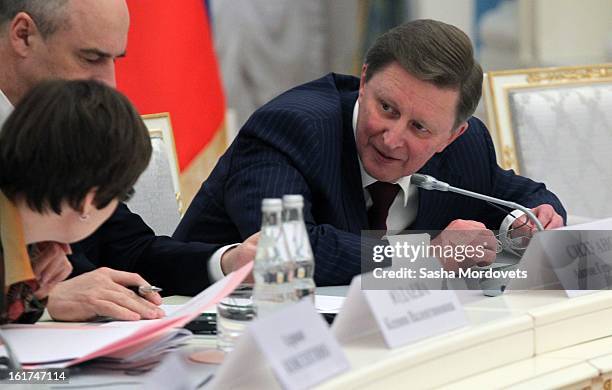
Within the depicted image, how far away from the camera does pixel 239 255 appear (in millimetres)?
2045

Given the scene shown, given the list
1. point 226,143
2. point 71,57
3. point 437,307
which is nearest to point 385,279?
point 437,307

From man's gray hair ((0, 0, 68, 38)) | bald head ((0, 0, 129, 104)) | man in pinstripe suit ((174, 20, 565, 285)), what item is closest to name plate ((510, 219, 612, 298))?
man in pinstripe suit ((174, 20, 565, 285))

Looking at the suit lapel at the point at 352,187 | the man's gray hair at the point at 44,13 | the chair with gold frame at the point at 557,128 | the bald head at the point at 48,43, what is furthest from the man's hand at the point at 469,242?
the chair with gold frame at the point at 557,128

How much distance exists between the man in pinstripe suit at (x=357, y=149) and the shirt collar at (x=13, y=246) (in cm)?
87

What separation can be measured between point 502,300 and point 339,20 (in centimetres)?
338

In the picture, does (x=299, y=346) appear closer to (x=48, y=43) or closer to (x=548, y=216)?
(x=48, y=43)

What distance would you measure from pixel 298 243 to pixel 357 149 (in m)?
1.13

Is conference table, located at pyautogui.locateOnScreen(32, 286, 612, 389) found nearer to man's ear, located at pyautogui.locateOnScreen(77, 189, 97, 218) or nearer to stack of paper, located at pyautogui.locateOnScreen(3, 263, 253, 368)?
stack of paper, located at pyautogui.locateOnScreen(3, 263, 253, 368)

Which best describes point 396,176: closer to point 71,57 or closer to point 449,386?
point 71,57

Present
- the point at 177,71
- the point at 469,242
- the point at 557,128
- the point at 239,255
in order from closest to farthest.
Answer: the point at 239,255
the point at 469,242
the point at 557,128
the point at 177,71

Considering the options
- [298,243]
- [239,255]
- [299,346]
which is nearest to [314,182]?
[239,255]

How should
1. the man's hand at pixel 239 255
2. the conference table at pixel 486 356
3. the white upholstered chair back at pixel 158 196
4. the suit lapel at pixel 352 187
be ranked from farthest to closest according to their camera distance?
the white upholstered chair back at pixel 158 196
the suit lapel at pixel 352 187
the man's hand at pixel 239 255
the conference table at pixel 486 356

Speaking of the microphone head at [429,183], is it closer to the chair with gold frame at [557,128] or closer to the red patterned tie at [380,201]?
the red patterned tie at [380,201]

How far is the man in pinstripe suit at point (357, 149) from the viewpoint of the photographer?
242cm
